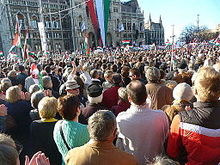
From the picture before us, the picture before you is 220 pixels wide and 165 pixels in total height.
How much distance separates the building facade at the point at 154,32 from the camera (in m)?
78.5

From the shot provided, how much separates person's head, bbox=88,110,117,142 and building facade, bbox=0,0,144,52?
28.5m

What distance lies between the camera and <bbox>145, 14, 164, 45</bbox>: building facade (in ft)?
258

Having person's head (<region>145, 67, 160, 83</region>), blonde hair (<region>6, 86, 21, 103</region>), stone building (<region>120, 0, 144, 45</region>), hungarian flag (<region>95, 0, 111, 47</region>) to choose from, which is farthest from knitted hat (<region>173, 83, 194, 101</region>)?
stone building (<region>120, 0, 144, 45</region>)

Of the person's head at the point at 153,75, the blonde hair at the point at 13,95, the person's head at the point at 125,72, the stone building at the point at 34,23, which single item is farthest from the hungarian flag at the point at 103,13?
the stone building at the point at 34,23

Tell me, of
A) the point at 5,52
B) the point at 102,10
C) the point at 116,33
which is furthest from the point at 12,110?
the point at 116,33

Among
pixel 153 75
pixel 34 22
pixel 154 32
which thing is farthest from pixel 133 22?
pixel 153 75

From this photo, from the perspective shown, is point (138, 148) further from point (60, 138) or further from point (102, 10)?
point (102, 10)

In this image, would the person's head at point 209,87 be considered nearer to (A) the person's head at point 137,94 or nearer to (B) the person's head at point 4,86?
(A) the person's head at point 137,94

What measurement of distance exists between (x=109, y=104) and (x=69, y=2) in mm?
49545

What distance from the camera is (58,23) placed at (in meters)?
45.6

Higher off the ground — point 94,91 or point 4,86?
point 94,91

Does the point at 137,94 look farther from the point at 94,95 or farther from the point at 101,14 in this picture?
the point at 101,14

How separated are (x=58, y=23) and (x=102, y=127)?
47445mm

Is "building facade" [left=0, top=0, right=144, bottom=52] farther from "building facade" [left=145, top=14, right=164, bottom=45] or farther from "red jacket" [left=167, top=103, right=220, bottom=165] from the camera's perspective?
"red jacket" [left=167, top=103, right=220, bottom=165]
